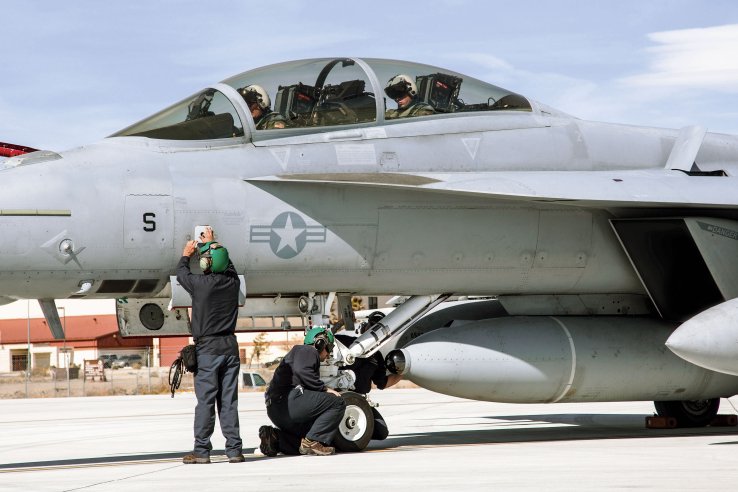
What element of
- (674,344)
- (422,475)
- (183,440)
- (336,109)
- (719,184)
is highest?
(336,109)

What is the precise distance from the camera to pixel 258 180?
31.4 feet

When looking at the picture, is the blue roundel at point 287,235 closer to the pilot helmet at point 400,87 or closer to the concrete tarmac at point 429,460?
the pilot helmet at point 400,87

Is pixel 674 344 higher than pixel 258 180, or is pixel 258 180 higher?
pixel 258 180

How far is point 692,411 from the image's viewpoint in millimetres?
12641

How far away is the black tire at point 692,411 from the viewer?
41.4 feet

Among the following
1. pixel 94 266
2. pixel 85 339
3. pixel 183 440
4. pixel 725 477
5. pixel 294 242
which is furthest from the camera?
pixel 85 339

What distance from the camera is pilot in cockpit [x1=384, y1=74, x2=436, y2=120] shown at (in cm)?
1026

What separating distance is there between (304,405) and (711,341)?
11.9ft

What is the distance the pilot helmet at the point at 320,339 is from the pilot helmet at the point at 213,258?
1125 mm

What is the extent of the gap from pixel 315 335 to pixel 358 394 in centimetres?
68

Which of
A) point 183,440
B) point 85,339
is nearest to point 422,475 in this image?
point 183,440

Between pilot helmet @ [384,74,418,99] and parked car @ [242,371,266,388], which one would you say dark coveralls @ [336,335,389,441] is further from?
parked car @ [242,371,266,388]

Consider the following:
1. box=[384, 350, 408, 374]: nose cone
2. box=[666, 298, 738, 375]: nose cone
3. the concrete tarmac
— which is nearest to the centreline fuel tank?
box=[384, 350, 408, 374]: nose cone

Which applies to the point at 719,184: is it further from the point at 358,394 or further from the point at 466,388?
the point at 358,394
